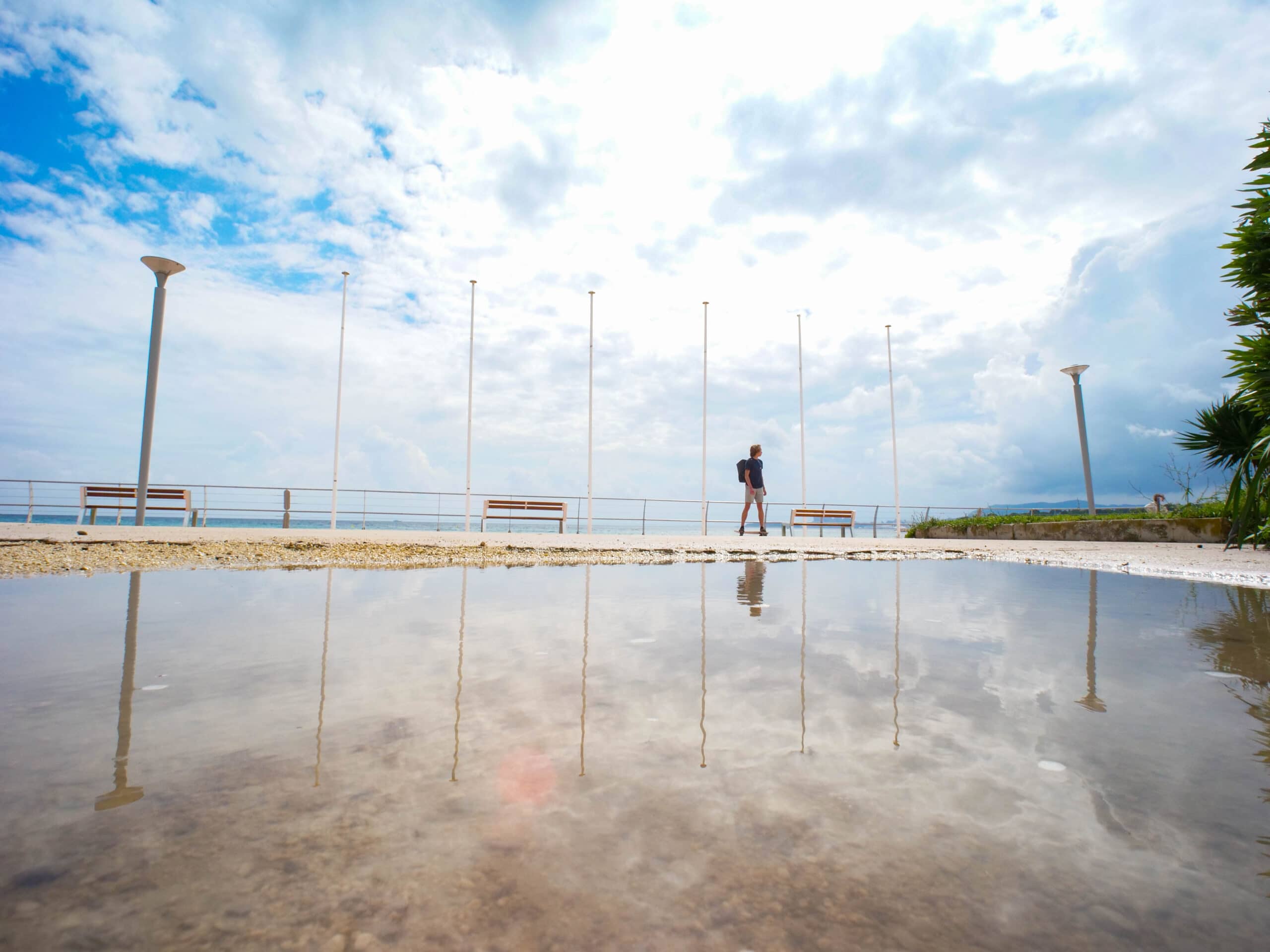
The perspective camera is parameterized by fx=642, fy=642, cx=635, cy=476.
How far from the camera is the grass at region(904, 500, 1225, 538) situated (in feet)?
36.4

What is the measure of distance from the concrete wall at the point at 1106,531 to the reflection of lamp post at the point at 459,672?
1131 cm

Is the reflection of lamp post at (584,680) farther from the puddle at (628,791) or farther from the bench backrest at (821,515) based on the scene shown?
the bench backrest at (821,515)

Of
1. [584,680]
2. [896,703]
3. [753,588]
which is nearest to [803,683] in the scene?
[896,703]

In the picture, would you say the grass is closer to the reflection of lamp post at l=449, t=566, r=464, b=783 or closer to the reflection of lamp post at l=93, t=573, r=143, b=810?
the reflection of lamp post at l=449, t=566, r=464, b=783

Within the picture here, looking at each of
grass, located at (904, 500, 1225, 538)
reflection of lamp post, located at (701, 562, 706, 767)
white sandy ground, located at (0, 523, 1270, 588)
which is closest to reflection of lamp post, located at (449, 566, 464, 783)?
reflection of lamp post, located at (701, 562, 706, 767)

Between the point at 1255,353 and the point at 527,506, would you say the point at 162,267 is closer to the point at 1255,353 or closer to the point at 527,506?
the point at 527,506

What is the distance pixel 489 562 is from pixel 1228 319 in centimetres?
939

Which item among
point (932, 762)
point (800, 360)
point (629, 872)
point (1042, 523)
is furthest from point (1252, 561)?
point (800, 360)

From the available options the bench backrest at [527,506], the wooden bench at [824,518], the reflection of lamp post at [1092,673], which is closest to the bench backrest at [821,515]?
the wooden bench at [824,518]

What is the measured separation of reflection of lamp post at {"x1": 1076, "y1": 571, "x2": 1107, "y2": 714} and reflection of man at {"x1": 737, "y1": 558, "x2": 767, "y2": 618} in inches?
56.4

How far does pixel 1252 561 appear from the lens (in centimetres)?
666

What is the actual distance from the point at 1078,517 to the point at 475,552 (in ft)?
42.8

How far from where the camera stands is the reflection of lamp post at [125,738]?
125 cm

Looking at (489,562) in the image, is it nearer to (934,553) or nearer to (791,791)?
(791,791)
